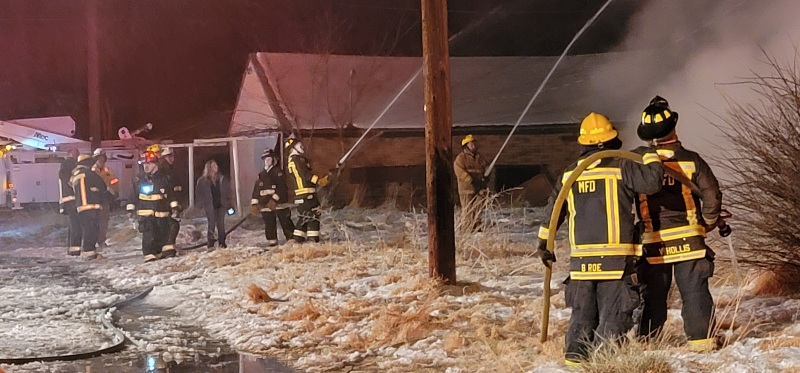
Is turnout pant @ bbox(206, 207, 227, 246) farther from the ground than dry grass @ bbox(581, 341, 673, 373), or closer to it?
farther from the ground

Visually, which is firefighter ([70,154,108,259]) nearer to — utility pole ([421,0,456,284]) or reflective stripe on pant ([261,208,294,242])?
reflective stripe on pant ([261,208,294,242])

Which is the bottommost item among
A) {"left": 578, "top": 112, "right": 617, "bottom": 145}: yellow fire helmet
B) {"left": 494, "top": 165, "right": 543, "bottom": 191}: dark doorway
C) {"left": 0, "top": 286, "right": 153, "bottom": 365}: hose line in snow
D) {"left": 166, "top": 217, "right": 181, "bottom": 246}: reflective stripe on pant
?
{"left": 0, "top": 286, "right": 153, "bottom": 365}: hose line in snow

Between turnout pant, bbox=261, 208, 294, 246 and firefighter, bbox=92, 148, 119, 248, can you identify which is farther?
firefighter, bbox=92, 148, 119, 248

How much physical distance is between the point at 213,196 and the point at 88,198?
1919 mm

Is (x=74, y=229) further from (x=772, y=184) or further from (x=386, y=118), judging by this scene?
(x=772, y=184)

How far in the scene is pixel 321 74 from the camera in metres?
17.3

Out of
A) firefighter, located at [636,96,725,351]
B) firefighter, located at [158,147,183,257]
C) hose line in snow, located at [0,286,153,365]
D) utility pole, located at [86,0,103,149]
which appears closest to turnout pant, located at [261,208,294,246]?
firefighter, located at [158,147,183,257]

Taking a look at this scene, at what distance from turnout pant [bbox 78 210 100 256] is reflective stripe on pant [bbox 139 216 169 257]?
950mm

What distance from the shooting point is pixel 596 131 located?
4250mm

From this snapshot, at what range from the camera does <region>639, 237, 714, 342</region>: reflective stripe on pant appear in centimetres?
425

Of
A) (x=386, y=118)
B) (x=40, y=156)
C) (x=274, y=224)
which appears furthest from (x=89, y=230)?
(x=40, y=156)

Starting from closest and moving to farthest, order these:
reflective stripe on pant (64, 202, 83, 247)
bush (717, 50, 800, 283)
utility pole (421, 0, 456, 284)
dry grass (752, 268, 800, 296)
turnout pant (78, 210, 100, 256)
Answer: bush (717, 50, 800, 283)
dry grass (752, 268, 800, 296)
utility pole (421, 0, 456, 284)
turnout pant (78, 210, 100, 256)
reflective stripe on pant (64, 202, 83, 247)

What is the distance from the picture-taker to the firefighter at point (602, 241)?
161 inches

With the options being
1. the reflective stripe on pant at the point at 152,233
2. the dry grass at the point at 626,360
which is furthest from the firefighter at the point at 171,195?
the dry grass at the point at 626,360
